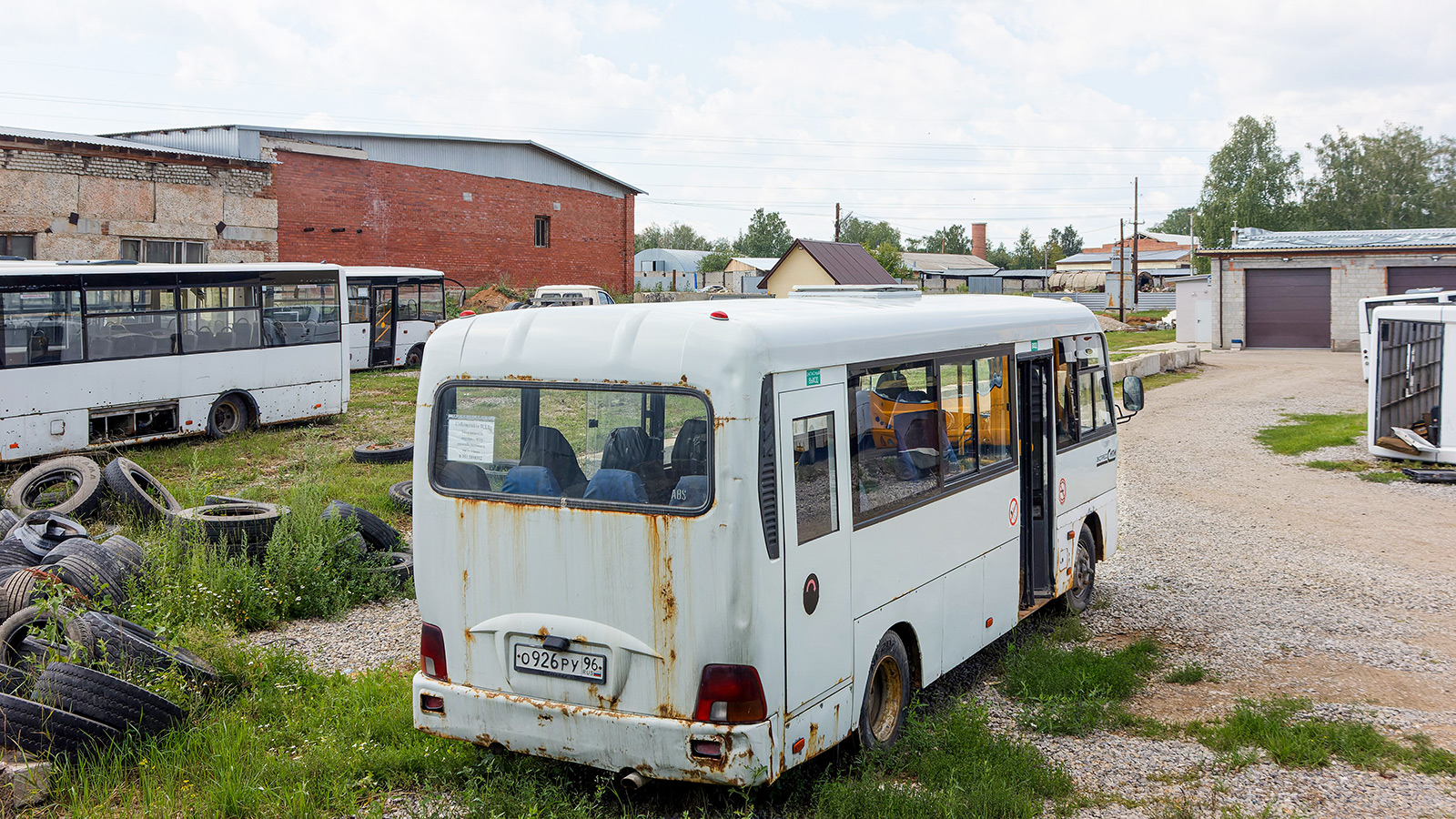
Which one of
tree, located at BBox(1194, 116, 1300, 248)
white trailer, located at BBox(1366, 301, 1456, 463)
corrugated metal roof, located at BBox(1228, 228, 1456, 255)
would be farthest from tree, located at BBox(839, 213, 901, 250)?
white trailer, located at BBox(1366, 301, 1456, 463)

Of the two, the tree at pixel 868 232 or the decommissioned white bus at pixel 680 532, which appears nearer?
the decommissioned white bus at pixel 680 532

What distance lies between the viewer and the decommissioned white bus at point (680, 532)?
15.1 ft

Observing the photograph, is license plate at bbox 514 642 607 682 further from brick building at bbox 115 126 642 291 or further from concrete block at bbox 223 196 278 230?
brick building at bbox 115 126 642 291

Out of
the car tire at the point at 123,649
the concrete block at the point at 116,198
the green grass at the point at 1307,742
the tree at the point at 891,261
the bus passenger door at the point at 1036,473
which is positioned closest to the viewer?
the green grass at the point at 1307,742

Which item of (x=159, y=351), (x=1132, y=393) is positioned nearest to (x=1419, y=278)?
(x=1132, y=393)

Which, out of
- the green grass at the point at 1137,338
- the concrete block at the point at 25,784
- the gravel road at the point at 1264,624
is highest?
the green grass at the point at 1137,338

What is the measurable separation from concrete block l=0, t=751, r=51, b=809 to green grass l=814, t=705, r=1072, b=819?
3784 millimetres

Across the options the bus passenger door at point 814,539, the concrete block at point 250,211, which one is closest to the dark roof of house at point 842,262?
the concrete block at point 250,211

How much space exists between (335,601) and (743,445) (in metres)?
5.26

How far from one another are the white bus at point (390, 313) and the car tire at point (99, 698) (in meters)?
22.6

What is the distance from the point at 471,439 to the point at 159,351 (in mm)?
12854

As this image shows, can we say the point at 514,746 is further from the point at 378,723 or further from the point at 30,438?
the point at 30,438

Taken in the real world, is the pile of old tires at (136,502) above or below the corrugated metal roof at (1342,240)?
below

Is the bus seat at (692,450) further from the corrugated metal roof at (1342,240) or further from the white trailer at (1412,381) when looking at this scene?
the corrugated metal roof at (1342,240)
